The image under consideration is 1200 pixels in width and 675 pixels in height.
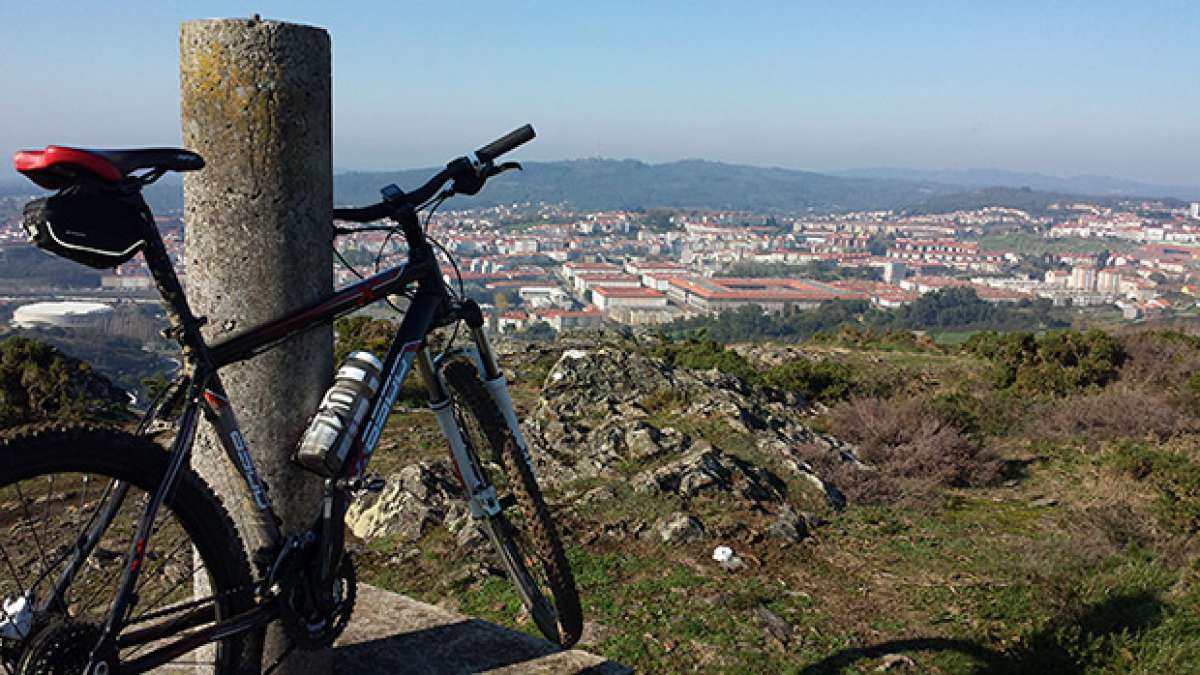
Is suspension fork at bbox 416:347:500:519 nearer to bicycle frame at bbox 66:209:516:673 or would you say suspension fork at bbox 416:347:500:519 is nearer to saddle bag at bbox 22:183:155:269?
bicycle frame at bbox 66:209:516:673

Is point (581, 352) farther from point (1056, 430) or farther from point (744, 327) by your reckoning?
point (744, 327)

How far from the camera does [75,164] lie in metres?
2.00

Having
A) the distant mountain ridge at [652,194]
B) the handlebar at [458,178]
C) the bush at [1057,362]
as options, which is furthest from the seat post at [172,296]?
the distant mountain ridge at [652,194]

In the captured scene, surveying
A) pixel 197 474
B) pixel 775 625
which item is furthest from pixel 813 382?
pixel 197 474

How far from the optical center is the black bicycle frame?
2.19 m

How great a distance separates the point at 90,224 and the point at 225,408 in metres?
0.59

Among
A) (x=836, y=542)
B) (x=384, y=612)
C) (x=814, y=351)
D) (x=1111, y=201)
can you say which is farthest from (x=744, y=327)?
(x=1111, y=201)

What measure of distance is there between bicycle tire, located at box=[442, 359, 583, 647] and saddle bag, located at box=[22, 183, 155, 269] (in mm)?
1219

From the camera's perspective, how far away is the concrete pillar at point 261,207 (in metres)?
2.43

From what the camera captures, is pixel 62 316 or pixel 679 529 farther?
pixel 62 316

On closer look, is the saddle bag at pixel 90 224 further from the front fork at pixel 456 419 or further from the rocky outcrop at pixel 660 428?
the rocky outcrop at pixel 660 428

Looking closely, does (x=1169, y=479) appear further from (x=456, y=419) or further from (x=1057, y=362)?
(x=456, y=419)

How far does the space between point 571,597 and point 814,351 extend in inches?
598

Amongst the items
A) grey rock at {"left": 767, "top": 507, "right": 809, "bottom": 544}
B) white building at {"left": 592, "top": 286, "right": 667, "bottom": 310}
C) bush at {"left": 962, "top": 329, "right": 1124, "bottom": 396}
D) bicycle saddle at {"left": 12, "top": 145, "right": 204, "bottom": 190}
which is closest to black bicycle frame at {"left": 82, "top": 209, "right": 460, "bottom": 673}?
bicycle saddle at {"left": 12, "top": 145, "right": 204, "bottom": 190}
